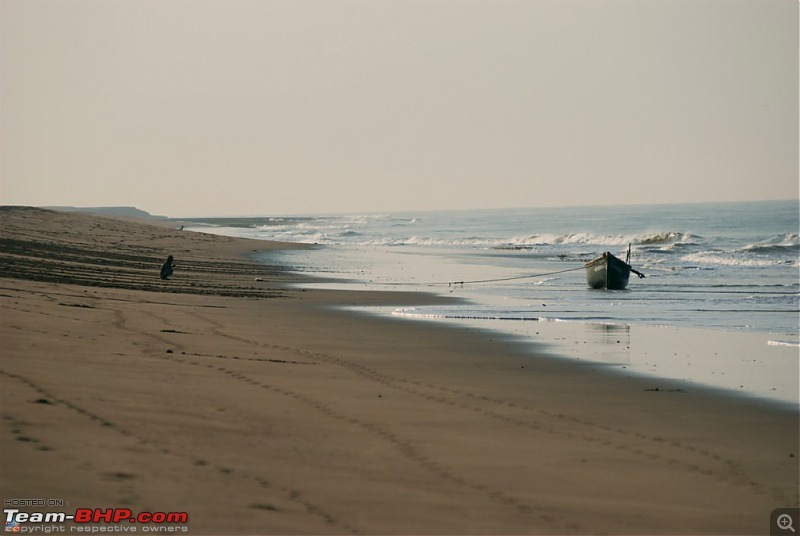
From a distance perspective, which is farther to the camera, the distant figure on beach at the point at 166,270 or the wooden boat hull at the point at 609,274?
the wooden boat hull at the point at 609,274

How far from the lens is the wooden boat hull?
1143 inches

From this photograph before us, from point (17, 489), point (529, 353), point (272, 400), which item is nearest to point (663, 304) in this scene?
point (529, 353)

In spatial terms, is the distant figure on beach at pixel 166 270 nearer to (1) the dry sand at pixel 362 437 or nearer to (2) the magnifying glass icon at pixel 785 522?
(1) the dry sand at pixel 362 437

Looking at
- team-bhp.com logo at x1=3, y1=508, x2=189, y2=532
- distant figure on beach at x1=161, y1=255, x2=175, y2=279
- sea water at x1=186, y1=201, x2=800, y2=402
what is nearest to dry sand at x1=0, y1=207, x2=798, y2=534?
team-bhp.com logo at x1=3, y1=508, x2=189, y2=532

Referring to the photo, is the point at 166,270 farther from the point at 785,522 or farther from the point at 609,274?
the point at 785,522

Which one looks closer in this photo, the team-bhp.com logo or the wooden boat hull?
the team-bhp.com logo

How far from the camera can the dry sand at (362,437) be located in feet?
20.1

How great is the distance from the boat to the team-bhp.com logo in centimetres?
2469

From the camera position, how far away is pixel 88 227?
52281mm

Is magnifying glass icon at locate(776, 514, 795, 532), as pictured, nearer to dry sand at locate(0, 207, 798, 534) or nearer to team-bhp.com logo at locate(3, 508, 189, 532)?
dry sand at locate(0, 207, 798, 534)

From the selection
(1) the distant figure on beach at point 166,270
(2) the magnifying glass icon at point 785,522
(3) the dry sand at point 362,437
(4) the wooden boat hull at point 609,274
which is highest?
(1) the distant figure on beach at point 166,270

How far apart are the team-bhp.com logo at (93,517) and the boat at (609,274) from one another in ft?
81.0

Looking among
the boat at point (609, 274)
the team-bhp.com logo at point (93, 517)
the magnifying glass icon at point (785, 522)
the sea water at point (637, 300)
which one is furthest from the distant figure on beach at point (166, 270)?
the magnifying glass icon at point (785, 522)

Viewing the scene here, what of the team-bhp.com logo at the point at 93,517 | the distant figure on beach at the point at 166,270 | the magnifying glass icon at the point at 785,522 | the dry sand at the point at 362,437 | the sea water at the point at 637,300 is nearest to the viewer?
the team-bhp.com logo at the point at 93,517
